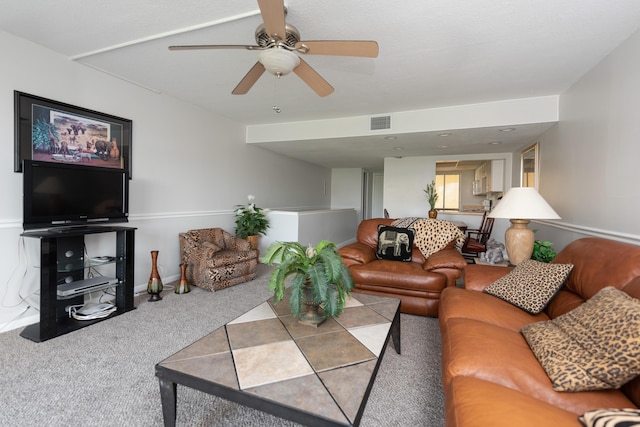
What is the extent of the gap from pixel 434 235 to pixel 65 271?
3.65 metres

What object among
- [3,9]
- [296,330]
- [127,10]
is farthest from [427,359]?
[3,9]

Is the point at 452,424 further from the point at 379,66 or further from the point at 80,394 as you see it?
the point at 379,66

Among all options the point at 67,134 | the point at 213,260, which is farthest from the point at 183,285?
the point at 67,134

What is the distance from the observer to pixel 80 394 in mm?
1671

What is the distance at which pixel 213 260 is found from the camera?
3559 millimetres

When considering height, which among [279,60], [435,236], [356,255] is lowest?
[356,255]

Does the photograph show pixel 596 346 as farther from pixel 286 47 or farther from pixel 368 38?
pixel 368 38

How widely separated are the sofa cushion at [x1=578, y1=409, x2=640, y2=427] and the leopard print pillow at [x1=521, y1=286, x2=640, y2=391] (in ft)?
0.73

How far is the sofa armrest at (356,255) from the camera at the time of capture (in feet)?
10.3

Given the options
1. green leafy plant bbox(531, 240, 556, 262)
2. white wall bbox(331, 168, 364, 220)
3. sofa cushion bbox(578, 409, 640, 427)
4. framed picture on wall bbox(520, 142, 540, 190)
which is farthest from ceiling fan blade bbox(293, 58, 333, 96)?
white wall bbox(331, 168, 364, 220)

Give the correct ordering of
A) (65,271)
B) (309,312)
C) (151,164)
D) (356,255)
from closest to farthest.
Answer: (309,312), (65,271), (356,255), (151,164)

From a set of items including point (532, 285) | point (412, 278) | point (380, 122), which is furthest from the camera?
point (380, 122)

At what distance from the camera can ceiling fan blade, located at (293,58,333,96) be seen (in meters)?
2.06

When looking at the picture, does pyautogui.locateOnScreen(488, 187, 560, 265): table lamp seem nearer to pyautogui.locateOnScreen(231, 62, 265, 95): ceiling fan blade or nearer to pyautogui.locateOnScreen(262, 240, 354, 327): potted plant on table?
pyautogui.locateOnScreen(262, 240, 354, 327): potted plant on table
